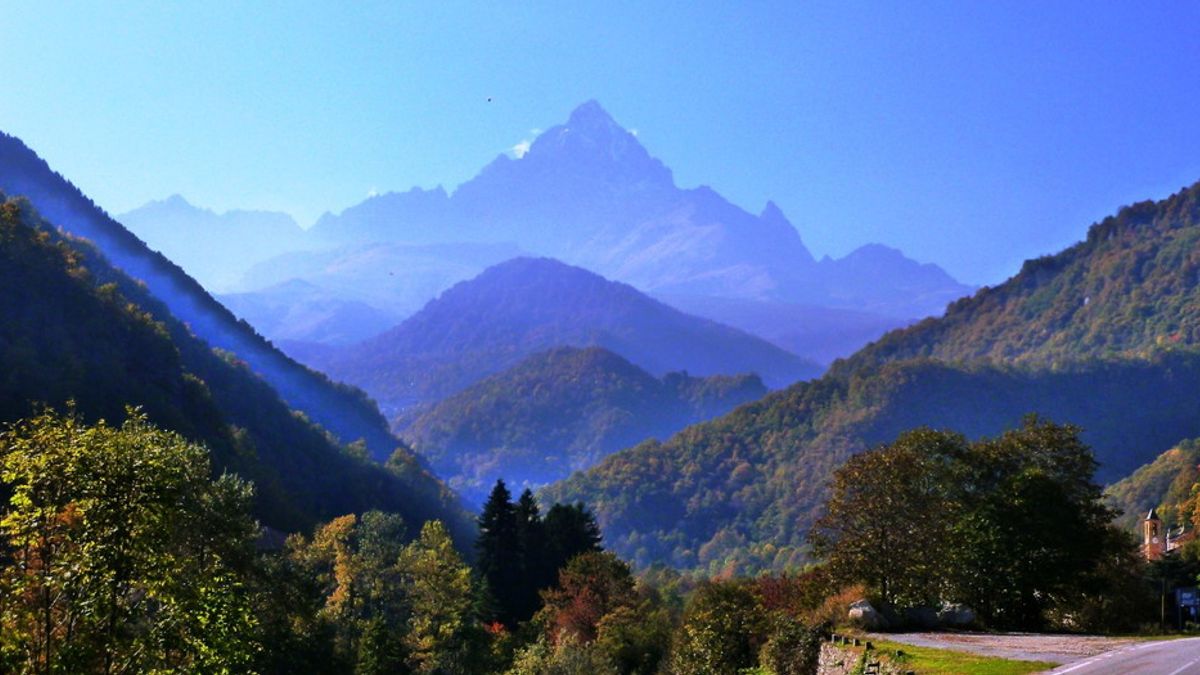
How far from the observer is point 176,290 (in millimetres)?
154625

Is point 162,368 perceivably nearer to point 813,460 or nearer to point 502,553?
point 502,553

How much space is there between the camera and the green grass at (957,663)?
58.5 ft

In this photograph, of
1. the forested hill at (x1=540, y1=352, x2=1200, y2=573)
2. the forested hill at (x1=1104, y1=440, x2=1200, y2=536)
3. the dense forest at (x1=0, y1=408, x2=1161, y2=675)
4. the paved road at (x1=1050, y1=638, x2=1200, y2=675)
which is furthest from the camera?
the forested hill at (x1=540, y1=352, x2=1200, y2=573)

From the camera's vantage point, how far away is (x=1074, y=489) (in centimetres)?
3709

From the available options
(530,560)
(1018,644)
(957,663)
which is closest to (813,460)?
(530,560)

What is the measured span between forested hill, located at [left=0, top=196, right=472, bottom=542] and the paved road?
140ft

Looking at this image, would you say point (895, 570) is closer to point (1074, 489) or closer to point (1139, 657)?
point (1074, 489)

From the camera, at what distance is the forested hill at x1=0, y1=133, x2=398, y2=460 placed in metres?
144

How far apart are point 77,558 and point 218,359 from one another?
11666 centimetres

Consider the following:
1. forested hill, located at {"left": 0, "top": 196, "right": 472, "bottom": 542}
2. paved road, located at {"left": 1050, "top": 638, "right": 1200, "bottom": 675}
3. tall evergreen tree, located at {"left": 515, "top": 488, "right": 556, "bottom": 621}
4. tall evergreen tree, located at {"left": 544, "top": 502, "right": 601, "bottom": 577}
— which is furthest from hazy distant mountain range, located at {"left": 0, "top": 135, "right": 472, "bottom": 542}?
paved road, located at {"left": 1050, "top": 638, "right": 1200, "bottom": 675}

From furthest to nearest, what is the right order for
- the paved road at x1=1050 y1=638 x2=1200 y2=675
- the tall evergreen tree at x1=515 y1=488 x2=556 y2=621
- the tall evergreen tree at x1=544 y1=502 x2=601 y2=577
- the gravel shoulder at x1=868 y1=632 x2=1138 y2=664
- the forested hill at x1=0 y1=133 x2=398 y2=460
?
the forested hill at x1=0 y1=133 x2=398 y2=460
the tall evergreen tree at x1=544 y1=502 x2=601 y2=577
the tall evergreen tree at x1=515 y1=488 x2=556 y2=621
the gravel shoulder at x1=868 y1=632 x2=1138 y2=664
the paved road at x1=1050 y1=638 x2=1200 y2=675

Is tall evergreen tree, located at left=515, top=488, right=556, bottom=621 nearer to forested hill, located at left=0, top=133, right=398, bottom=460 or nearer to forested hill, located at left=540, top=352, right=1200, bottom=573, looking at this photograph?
forested hill, located at left=0, top=133, right=398, bottom=460

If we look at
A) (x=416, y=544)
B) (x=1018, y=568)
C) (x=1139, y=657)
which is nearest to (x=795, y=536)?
(x=416, y=544)

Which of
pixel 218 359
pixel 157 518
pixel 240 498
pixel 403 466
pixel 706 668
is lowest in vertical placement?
pixel 706 668
